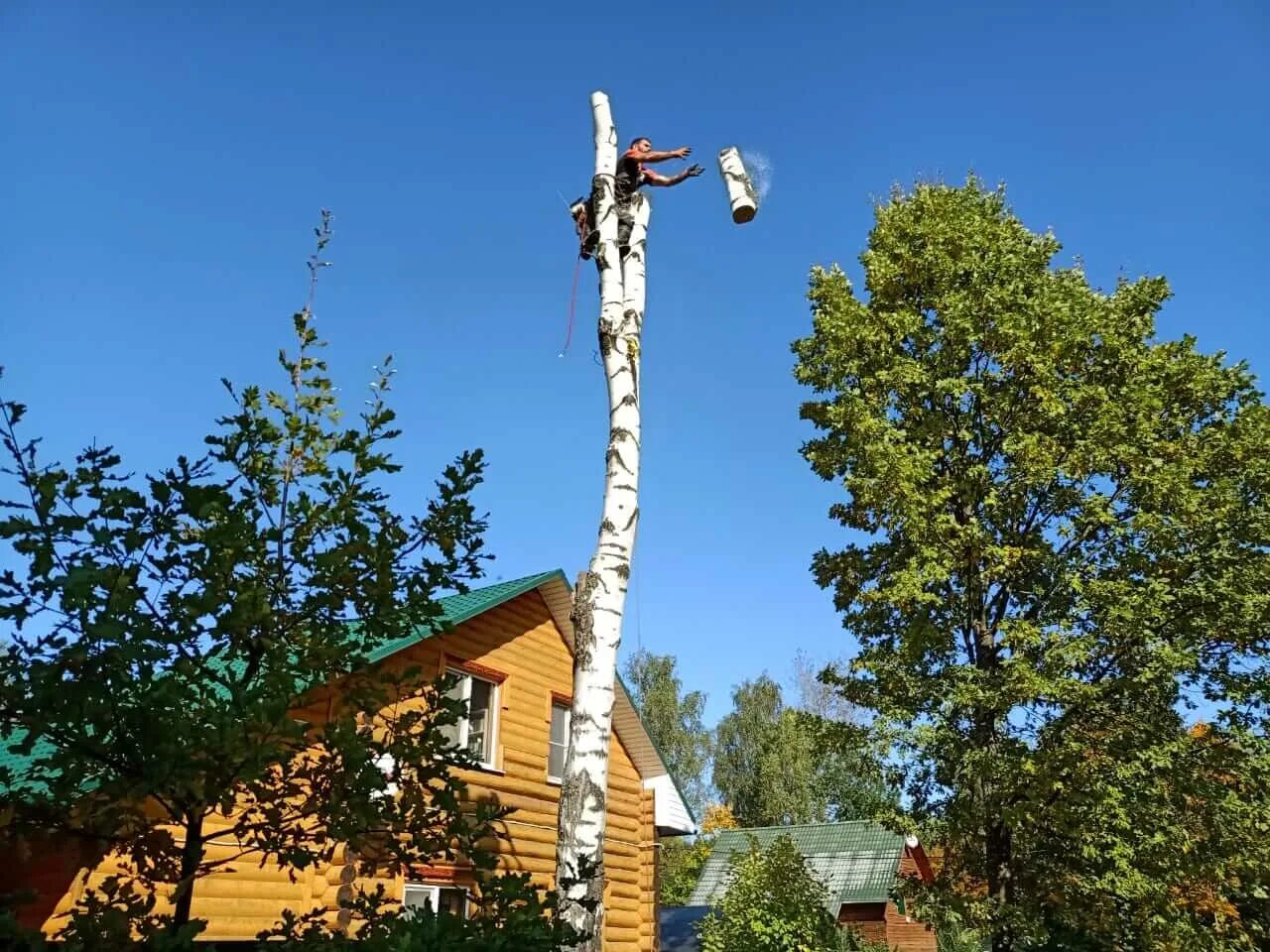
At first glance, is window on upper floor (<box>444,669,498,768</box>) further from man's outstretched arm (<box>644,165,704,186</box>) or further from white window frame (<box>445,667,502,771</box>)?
man's outstretched arm (<box>644,165,704,186</box>)

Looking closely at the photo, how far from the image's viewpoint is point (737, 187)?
7191 mm

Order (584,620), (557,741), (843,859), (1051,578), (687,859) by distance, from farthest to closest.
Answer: (687,859), (843,859), (557,741), (1051,578), (584,620)

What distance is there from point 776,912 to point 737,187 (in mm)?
Answer: 15626

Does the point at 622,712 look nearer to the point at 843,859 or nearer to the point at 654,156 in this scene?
the point at 654,156

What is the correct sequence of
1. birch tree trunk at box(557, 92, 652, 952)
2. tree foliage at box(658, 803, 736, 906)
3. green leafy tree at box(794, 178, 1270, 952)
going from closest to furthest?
birch tree trunk at box(557, 92, 652, 952) < green leafy tree at box(794, 178, 1270, 952) < tree foliage at box(658, 803, 736, 906)

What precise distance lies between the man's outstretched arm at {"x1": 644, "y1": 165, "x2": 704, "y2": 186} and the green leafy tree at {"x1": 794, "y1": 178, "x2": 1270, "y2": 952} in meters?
6.97

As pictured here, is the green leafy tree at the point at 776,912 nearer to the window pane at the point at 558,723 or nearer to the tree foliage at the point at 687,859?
the window pane at the point at 558,723

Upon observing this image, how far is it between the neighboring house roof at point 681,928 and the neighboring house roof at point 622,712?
22.1ft

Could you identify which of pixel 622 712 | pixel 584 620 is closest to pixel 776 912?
pixel 622 712

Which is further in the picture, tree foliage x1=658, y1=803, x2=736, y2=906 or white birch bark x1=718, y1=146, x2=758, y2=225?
tree foliage x1=658, y1=803, x2=736, y2=906

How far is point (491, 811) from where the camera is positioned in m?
3.88

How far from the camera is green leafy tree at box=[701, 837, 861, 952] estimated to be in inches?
685

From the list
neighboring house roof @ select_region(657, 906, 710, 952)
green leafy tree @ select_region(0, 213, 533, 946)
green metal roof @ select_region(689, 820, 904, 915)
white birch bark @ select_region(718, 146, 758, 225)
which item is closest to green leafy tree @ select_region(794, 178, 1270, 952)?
white birch bark @ select_region(718, 146, 758, 225)

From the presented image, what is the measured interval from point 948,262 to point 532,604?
9.01 meters
